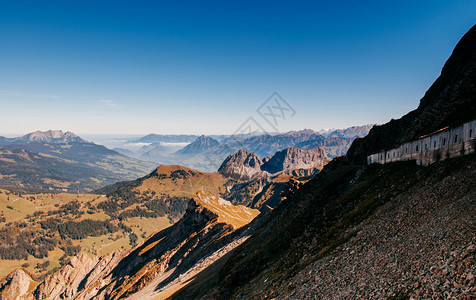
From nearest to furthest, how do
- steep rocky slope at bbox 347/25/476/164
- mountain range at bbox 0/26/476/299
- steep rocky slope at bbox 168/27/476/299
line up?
steep rocky slope at bbox 168/27/476/299 → mountain range at bbox 0/26/476/299 → steep rocky slope at bbox 347/25/476/164

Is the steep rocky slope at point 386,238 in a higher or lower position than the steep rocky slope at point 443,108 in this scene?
lower

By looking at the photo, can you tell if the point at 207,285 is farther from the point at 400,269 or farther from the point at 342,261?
the point at 400,269

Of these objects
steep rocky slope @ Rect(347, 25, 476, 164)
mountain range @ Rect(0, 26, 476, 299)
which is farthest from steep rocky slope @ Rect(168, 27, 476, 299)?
steep rocky slope @ Rect(347, 25, 476, 164)

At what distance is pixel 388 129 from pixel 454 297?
74529 millimetres

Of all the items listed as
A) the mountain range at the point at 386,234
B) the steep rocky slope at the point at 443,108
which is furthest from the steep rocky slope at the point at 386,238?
the steep rocky slope at the point at 443,108

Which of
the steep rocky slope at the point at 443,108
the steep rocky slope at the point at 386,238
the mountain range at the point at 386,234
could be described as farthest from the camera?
the steep rocky slope at the point at 443,108

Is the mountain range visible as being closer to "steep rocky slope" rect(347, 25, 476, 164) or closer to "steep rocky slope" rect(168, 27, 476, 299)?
"steep rocky slope" rect(168, 27, 476, 299)

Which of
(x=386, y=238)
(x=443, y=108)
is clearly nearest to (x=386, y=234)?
(x=386, y=238)

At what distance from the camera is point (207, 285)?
65.6 meters

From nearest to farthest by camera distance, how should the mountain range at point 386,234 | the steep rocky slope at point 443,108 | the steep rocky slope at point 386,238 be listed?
the steep rocky slope at point 386,238 < the mountain range at point 386,234 < the steep rocky slope at point 443,108

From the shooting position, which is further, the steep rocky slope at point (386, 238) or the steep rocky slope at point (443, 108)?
the steep rocky slope at point (443, 108)

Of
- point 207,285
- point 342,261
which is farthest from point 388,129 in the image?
point 207,285

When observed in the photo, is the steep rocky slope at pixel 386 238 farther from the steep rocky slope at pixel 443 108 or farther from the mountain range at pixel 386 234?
the steep rocky slope at pixel 443 108

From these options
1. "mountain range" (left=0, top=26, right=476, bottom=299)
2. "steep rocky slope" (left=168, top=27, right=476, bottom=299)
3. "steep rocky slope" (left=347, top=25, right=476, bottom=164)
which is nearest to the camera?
"steep rocky slope" (left=168, top=27, right=476, bottom=299)
